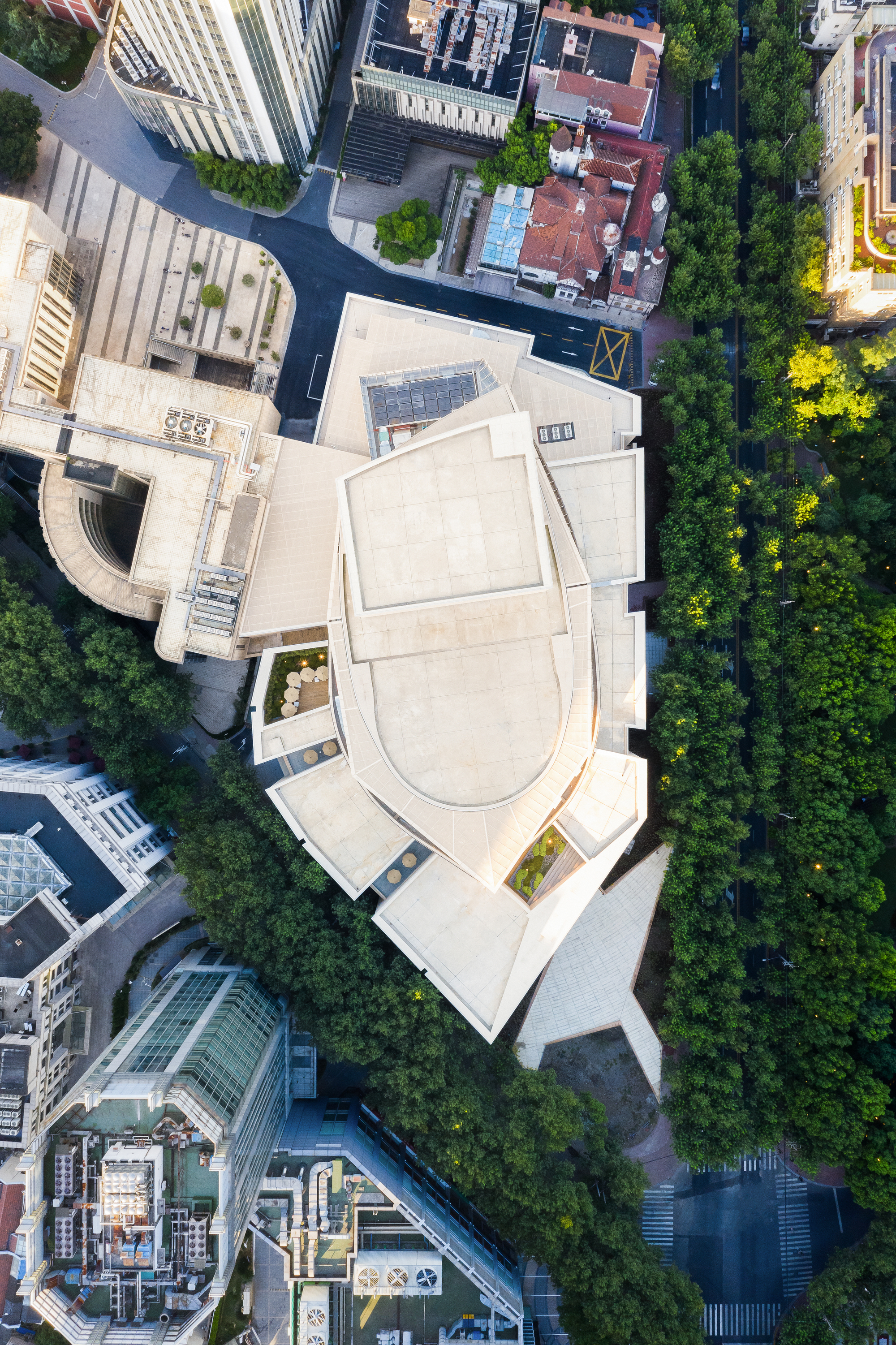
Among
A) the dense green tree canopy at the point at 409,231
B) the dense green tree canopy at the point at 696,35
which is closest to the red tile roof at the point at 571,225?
the dense green tree canopy at the point at 409,231

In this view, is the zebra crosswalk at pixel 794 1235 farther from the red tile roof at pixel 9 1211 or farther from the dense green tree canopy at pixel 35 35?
the dense green tree canopy at pixel 35 35

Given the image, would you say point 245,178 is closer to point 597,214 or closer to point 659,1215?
point 597,214

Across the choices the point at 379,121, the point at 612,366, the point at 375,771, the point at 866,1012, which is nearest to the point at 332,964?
the point at 375,771

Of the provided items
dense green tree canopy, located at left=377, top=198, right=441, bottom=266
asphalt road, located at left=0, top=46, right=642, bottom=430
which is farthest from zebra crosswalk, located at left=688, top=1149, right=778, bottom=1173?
dense green tree canopy, located at left=377, top=198, right=441, bottom=266

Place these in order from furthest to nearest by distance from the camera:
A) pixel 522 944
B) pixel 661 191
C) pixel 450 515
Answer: pixel 661 191 < pixel 522 944 < pixel 450 515

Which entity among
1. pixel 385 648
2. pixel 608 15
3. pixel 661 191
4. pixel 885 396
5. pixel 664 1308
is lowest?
pixel 664 1308

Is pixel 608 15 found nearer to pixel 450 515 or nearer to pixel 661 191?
pixel 661 191
